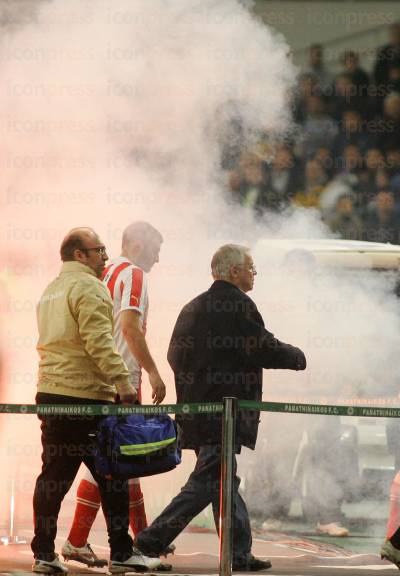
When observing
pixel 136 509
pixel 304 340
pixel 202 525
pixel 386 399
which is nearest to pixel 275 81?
pixel 304 340

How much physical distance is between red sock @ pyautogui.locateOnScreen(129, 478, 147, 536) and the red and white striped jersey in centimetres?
49

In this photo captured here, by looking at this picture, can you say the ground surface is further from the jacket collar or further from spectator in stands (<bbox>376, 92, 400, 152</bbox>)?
spectator in stands (<bbox>376, 92, 400, 152</bbox>)

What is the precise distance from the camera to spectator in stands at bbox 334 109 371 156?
1107cm

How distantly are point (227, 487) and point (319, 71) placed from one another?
607cm

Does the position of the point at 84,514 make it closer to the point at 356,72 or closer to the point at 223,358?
the point at 223,358

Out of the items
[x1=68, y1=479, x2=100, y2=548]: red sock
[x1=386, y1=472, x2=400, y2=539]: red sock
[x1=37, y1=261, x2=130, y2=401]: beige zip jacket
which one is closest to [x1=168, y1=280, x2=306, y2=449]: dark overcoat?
[x1=68, y1=479, x2=100, y2=548]: red sock

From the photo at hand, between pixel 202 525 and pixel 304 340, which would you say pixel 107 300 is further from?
pixel 304 340

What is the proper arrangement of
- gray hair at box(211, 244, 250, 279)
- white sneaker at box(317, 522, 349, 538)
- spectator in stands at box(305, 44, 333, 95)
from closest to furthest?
gray hair at box(211, 244, 250, 279) < white sneaker at box(317, 522, 349, 538) < spectator in stands at box(305, 44, 333, 95)

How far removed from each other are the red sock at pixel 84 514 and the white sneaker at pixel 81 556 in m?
0.03

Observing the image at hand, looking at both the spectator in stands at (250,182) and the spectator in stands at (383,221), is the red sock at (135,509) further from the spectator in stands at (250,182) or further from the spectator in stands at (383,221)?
the spectator in stands at (383,221)

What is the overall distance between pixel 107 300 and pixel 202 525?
237cm

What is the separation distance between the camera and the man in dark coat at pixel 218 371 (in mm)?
5992

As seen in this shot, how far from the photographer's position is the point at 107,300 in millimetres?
5656

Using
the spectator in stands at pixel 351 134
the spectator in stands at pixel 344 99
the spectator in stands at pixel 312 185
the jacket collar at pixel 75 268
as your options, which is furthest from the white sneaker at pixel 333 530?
the spectator in stands at pixel 344 99
